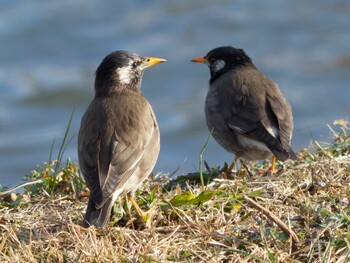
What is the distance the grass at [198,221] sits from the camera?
633cm

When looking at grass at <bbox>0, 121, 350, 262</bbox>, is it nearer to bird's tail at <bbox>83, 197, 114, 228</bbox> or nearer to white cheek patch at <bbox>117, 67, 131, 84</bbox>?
bird's tail at <bbox>83, 197, 114, 228</bbox>

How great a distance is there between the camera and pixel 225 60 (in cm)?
1034

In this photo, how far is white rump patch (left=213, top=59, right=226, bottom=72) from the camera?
10345 mm

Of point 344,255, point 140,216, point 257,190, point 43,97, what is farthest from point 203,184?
point 43,97

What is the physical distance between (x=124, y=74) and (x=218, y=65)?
1.90 m

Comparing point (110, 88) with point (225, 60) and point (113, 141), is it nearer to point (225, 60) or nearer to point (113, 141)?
point (113, 141)

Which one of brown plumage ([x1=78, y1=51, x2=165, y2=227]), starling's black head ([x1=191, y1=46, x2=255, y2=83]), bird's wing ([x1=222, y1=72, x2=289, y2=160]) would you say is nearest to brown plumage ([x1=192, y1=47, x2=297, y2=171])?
bird's wing ([x1=222, y1=72, x2=289, y2=160])

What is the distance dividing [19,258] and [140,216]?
1.01m

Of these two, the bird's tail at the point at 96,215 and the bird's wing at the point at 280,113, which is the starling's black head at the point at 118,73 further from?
the bird's tail at the point at 96,215

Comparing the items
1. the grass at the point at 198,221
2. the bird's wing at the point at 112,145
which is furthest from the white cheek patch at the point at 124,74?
the grass at the point at 198,221

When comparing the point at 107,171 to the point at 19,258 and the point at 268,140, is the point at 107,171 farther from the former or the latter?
the point at 268,140

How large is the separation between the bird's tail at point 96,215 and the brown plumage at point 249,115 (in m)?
2.32

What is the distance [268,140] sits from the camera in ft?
29.4

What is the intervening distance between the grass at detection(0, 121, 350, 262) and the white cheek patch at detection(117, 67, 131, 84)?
0.98m
